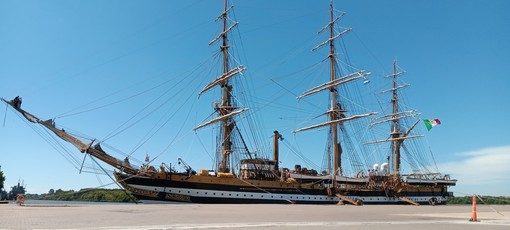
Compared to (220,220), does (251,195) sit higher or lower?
lower

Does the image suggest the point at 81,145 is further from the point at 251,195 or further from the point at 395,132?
the point at 395,132

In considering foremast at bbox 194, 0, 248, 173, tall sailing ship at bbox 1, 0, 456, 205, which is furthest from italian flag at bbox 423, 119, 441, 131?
foremast at bbox 194, 0, 248, 173

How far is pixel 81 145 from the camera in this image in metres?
34.9

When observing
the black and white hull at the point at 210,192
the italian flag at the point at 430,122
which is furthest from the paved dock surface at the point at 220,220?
the italian flag at the point at 430,122

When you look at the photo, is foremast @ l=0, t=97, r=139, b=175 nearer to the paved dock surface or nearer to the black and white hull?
the black and white hull

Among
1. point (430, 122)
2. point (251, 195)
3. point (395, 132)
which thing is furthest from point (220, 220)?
point (395, 132)

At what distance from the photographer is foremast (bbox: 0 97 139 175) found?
108 ft

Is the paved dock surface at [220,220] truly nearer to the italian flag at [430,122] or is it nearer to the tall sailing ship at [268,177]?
the tall sailing ship at [268,177]

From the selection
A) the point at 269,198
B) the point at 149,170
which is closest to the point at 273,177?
the point at 269,198

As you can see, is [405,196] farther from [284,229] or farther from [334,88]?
[284,229]

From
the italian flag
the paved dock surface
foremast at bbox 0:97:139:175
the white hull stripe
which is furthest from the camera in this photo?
the italian flag

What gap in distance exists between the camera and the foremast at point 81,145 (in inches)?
1300

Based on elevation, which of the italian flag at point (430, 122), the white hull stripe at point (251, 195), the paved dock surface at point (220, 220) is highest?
the italian flag at point (430, 122)

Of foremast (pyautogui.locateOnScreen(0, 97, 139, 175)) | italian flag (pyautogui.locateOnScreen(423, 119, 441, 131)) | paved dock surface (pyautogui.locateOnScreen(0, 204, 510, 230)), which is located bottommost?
paved dock surface (pyautogui.locateOnScreen(0, 204, 510, 230))
